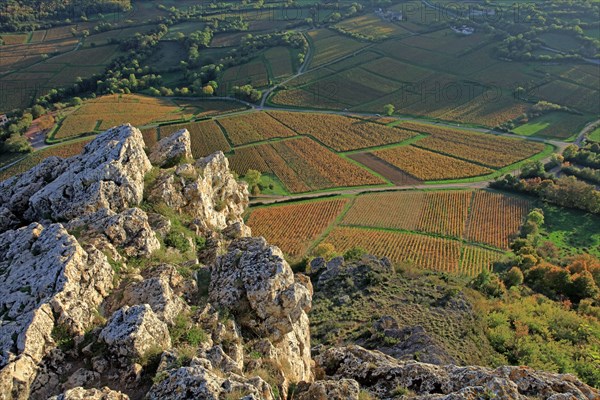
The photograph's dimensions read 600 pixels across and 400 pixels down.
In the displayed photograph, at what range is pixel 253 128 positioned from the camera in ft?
389

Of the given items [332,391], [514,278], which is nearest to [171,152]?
[332,391]

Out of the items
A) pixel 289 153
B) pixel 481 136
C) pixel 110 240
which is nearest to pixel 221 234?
pixel 110 240

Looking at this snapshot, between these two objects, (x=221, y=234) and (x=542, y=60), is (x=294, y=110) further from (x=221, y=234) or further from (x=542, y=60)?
(x=221, y=234)

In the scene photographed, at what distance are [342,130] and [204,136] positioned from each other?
3668 centimetres

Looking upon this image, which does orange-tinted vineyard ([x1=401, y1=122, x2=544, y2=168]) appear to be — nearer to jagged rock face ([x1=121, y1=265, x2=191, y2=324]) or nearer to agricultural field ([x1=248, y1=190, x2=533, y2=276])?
agricultural field ([x1=248, y1=190, x2=533, y2=276])

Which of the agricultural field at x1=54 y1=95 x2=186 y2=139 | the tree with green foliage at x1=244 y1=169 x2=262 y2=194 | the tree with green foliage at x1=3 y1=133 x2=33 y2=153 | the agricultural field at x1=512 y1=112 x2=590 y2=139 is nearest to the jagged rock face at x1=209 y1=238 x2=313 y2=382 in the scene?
the tree with green foliage at x1=244 y1=169 x2=262 y2=194

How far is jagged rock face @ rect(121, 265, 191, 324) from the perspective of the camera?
21.7 metres

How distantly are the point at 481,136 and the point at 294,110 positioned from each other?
53.0 m

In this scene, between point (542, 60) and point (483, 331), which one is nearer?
point (483, 331)

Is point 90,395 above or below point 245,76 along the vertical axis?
above

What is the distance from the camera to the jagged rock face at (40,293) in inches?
706

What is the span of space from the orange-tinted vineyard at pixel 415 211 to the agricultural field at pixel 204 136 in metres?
40.3

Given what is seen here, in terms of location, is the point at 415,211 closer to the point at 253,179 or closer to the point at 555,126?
the point at 253,179

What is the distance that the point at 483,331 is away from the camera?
4381 centimetres
